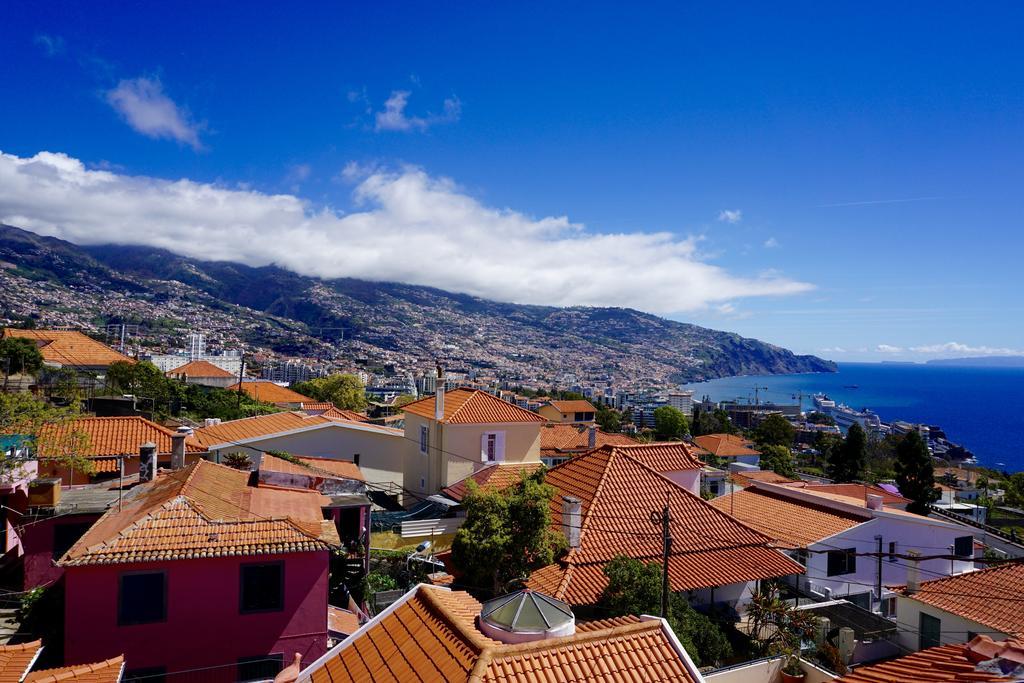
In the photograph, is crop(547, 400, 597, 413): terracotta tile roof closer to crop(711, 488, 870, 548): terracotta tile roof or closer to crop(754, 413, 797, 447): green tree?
crop(754, 413, 797, 447): green tree

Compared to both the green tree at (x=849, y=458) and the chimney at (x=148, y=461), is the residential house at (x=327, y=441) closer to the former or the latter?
the chimney at (x=148, y=461)

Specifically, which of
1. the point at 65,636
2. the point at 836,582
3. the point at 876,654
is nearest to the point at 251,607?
the point at 65,636

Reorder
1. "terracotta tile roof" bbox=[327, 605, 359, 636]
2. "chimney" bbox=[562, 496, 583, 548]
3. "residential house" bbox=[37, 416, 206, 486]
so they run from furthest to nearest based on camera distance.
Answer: "residential house" bbox=[37, 416, 206, 486], "chimney" bbox=[562, 496, 583, 548], "terracotta tile roof" bbox=[327, 605, 359, 636]

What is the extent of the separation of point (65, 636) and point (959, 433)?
613ft

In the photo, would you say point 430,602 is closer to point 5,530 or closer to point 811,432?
point 5,530

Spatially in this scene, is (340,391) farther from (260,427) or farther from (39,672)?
(39,672)

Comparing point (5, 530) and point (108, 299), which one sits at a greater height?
point (108, 299)

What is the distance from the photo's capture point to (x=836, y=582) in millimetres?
19984

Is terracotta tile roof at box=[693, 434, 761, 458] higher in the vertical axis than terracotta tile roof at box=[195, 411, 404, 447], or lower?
lower

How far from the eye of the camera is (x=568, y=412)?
8094cm

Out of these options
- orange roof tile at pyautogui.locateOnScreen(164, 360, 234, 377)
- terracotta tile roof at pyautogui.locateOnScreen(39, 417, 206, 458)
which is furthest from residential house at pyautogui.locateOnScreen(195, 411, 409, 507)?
orange roof tile at pyautogui.locateOnScreen(164, 360, 234, 377)

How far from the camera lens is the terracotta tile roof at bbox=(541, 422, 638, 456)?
150ft

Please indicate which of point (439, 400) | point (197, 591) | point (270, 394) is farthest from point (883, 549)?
point (270, 394)

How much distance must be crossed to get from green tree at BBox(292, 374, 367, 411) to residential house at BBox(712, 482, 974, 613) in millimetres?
49812
